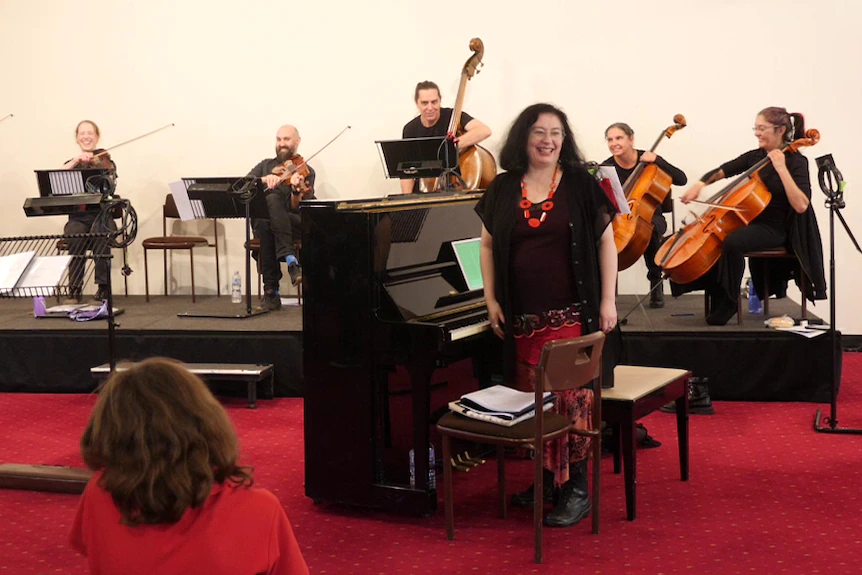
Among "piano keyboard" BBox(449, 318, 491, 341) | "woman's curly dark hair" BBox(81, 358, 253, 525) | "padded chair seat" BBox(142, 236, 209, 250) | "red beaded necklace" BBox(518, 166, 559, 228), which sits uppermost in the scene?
"red beaded necklace" BBox(518, 166, 559, 228)

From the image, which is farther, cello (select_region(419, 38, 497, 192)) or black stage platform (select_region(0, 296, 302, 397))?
cello (select_region(419, 38, 497, 192))

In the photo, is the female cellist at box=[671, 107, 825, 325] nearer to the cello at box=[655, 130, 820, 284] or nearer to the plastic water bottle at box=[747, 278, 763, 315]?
the cello at box=[655, 130, 820, 284]

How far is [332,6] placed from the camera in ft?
23.3

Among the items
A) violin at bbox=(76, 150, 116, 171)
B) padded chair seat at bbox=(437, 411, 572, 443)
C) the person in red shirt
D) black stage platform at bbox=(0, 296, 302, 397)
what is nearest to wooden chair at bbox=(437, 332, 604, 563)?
padded chair seat at bbox=(437, 411, 572, 443)

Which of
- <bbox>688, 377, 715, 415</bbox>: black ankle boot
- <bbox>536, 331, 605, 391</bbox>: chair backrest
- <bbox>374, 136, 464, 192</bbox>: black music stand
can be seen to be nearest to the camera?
<bbox>536, 331, 605, 391</bbox>: chair backrest

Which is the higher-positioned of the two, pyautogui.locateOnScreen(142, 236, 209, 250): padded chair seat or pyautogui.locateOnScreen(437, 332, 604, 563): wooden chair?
pyautogui.locateOnScreen(142, 236, 209, 250): padded chair seat

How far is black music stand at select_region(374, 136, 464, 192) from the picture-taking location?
4754 millimetres

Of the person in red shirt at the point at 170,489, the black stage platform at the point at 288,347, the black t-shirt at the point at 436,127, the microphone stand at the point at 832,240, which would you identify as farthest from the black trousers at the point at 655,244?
the person in red shirt at the point at 170,489

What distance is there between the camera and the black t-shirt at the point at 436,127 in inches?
246

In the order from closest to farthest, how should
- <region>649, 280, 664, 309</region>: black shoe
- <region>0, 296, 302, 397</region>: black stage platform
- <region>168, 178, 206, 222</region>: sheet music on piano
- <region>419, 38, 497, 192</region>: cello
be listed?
<region>0, 296, 302, 397</region>: black stage platform
<region>419, 38, 497, 192</region>: cello
<region>168, 178, 206, 222</region>: sheet music on piano
<region>649, 280, 664, 309</region>: black shoe

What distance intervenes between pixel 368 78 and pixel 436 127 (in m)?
1.05

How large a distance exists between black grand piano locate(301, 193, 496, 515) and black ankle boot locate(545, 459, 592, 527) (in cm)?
41

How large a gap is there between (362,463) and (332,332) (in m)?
0.45

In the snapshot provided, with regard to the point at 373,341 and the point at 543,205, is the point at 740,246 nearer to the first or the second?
the point at 543,205
